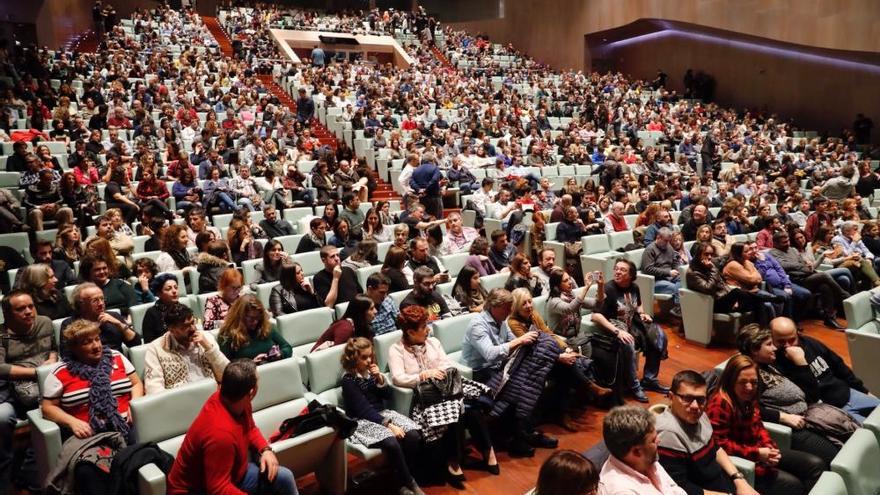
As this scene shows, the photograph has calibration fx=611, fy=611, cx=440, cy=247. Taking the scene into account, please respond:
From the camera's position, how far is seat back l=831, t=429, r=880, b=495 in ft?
6.38

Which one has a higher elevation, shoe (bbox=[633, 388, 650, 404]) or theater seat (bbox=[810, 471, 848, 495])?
theater seat (bbox=[810, 471, 848, 495])

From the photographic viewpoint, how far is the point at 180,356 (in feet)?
9.17

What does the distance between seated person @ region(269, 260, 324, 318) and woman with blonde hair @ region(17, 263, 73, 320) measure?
119 cm

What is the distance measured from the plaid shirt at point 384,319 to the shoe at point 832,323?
382cm

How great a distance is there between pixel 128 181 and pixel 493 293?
183 inches

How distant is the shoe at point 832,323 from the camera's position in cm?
505

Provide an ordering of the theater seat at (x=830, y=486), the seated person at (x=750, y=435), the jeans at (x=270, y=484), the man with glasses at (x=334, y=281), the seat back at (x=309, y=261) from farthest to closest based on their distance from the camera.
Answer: the seat back at (x=309, y=261) < the man with glasses at (x=334, y=281) < the seated person at (x=750, y=435) < the jeans at (x=270, y=484) < the theater seat at (x=830, y=486)

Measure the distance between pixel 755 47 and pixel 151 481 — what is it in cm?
1584

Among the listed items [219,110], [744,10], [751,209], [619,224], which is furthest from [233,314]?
[744,10]

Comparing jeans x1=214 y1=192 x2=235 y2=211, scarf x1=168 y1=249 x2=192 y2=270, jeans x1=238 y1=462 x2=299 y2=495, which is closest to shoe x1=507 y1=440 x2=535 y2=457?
jeans x1=238 y1=462 x2=299 y2=495

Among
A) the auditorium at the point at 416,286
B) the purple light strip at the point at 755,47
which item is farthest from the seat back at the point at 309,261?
the purple light strip at the point at 755,47

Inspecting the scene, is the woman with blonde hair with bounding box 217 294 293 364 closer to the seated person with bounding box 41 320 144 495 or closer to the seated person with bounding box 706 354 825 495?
the seated person with bounding box 41 320 144 495

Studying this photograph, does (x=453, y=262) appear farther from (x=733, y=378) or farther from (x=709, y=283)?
(x=733, y=378)

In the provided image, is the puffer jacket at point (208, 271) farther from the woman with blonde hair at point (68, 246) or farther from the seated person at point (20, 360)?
the seated person at point (20, 360)
